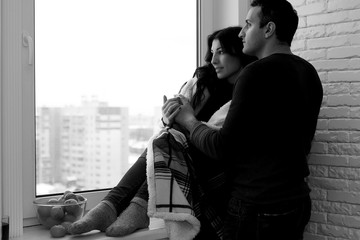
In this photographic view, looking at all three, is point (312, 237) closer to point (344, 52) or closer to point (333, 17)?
point (344, 52)

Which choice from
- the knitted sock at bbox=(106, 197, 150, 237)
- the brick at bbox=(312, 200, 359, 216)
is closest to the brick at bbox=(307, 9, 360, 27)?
the brick at bbox=(312, 200, 359, 216)

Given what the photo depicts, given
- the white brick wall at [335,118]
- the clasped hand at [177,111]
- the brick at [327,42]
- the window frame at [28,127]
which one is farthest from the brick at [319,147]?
the window frame at [28,127]

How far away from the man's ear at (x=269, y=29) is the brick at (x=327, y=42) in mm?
510

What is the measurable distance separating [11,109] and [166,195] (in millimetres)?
654

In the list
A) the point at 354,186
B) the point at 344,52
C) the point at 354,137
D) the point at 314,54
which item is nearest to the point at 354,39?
the point at 344,52

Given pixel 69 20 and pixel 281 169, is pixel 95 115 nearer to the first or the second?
pixel 69 20

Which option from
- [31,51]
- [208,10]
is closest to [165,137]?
[31,51]

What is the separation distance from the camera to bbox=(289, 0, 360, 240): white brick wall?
84.0 inches

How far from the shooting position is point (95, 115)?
231cm

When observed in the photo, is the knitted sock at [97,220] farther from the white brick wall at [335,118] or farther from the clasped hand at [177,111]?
the white brick wall at [335,118]

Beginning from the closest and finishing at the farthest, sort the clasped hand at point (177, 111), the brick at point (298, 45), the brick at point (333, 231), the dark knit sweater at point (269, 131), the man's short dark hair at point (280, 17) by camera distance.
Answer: the dark knit sweater at point (269, 131), the man's short dark hair at point (280, 17), the clasped hand at point (177, 111), the brick at point (333, 231), the brick at point (298, 45)

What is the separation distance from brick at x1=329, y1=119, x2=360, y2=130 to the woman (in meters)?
0.46

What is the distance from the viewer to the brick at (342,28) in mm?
2125

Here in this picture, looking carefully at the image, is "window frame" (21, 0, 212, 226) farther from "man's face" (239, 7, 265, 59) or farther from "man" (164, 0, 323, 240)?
"man's face" (239, 7, 265, 59)
